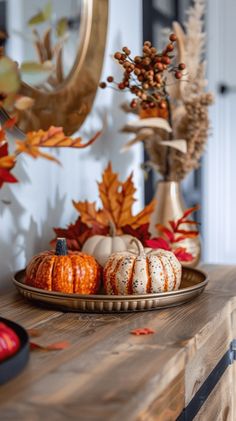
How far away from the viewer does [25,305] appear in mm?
1027

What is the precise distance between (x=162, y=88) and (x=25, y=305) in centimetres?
61

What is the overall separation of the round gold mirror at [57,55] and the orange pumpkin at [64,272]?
311mm

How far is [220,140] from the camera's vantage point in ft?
9.93

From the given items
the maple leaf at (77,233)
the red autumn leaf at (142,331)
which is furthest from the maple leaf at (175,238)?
the red autumn leaf at (142,331)

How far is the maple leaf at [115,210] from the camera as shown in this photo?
1.31 meters

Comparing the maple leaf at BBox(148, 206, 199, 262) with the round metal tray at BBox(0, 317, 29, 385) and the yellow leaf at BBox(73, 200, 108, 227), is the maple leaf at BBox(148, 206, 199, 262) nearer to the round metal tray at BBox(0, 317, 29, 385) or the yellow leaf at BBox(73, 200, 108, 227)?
the yellow leaf at BBox(73, 200, 108, 227)

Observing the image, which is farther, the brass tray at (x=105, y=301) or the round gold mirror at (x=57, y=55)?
the round gold mirror at (x=57, y=55)

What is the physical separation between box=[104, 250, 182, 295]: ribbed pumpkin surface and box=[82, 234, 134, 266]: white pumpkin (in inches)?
5.2

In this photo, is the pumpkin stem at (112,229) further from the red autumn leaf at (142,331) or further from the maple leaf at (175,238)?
the red autumn leaf at (142,331)

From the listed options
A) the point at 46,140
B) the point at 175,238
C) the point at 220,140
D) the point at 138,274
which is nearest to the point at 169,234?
the point at 175,238

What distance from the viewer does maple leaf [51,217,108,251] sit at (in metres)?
1.24

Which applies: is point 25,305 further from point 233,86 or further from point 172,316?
point 233,86

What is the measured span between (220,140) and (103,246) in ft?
6.51

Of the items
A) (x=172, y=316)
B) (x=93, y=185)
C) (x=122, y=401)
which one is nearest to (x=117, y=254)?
(x=172, y=316)
